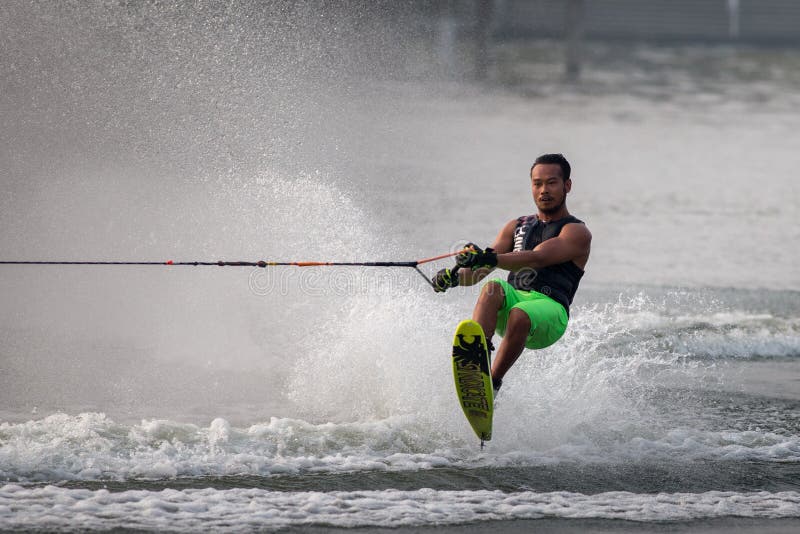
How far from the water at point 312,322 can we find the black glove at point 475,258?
92 cm

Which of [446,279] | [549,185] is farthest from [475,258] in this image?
[549,185]

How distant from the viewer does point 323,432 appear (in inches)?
221

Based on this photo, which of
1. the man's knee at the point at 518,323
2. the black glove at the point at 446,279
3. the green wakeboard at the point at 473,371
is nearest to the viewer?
the green wakeboard at the point at 473,371

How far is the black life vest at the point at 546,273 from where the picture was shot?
5.76 meters

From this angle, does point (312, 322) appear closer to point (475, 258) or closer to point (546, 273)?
point (546, 273)

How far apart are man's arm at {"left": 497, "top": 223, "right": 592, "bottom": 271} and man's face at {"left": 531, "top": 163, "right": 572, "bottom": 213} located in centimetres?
16

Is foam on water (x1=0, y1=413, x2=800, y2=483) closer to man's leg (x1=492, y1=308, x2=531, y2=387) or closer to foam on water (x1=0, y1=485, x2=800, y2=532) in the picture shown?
foam on water (x1=0, y1=485, x2=800, y2=532)

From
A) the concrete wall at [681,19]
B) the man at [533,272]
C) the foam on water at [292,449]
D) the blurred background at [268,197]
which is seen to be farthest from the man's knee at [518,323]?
the concrete wall at [681,19]

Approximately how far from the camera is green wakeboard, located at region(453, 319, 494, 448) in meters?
5.27

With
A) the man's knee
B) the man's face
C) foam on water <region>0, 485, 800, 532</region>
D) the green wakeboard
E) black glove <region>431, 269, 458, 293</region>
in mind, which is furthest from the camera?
the man's face

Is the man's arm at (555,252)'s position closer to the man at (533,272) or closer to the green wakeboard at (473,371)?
the man at (533,272)

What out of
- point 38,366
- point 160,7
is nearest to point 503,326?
point 38,366

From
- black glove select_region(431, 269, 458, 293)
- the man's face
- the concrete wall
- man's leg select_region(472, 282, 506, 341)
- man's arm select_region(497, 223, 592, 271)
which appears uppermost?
the concrete wall

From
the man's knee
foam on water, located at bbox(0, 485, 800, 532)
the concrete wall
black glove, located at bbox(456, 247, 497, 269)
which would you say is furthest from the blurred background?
the concrete wall
